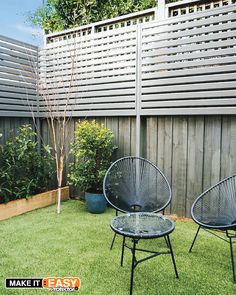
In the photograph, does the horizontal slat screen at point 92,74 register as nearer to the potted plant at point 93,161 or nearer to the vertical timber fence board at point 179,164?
the potted plant at point 93,161

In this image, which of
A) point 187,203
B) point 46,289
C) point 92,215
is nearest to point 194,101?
point 187,203

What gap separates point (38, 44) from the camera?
4.45 metres

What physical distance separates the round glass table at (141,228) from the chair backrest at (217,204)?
1.03 feet

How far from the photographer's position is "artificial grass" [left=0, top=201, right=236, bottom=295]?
6.38 feet

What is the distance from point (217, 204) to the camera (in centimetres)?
236

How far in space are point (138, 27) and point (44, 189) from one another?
2.59 m

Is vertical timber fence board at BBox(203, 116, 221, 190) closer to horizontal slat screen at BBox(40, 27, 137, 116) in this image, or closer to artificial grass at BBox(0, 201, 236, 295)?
artificial grass at BBox(0, 201, 236, 295)

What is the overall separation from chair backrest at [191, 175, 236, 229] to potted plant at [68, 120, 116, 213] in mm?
1458

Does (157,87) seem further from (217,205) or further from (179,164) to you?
(217,205)

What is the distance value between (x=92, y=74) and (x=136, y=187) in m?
2.02

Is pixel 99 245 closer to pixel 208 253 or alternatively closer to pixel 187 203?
pixel 208 253

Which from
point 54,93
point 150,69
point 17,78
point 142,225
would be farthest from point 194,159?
point 17,78

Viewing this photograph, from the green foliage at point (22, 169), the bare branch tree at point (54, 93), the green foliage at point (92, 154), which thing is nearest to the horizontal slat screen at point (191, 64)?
the green foliage at point (92, 154)

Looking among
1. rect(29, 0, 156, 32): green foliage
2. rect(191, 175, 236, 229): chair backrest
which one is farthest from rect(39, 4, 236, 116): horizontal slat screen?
rect(29, 0, 156, 32): green foliage
